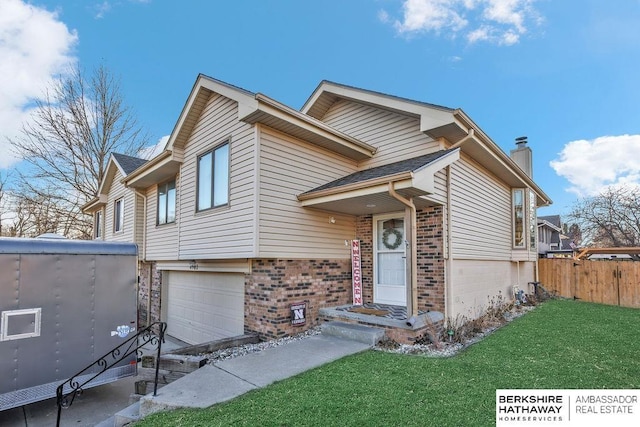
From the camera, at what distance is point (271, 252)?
23.1 feet

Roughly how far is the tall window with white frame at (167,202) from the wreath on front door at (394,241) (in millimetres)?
6485

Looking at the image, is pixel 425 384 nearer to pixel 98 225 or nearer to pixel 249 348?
pixel 249 348

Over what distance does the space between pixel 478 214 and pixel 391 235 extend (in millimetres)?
2843

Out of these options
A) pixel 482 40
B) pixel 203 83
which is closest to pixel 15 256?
pixel 203 83

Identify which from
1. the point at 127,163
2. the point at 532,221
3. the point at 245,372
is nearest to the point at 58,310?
the point at 245,372

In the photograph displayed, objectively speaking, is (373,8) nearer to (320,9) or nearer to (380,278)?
(320,9)

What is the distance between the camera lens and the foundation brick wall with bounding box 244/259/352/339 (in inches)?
281

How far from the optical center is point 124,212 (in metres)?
14.0

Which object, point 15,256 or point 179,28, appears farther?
point 179,28

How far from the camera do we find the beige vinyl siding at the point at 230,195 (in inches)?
A: 280

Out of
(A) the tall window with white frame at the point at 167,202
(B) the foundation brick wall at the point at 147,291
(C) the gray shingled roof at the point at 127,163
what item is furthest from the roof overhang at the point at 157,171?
(B) the foundation brick wall at the point at 147,291

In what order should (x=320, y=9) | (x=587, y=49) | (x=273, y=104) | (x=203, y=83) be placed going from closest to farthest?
(x=273, y=104) → (x=203, y=83) → (x=587, y=49) → (x=320, y=9)

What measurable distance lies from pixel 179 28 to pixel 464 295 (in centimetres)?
1612

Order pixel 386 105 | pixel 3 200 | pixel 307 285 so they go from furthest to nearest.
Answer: pixel 3 200 → pixel 386 105 → pixel 307 285
